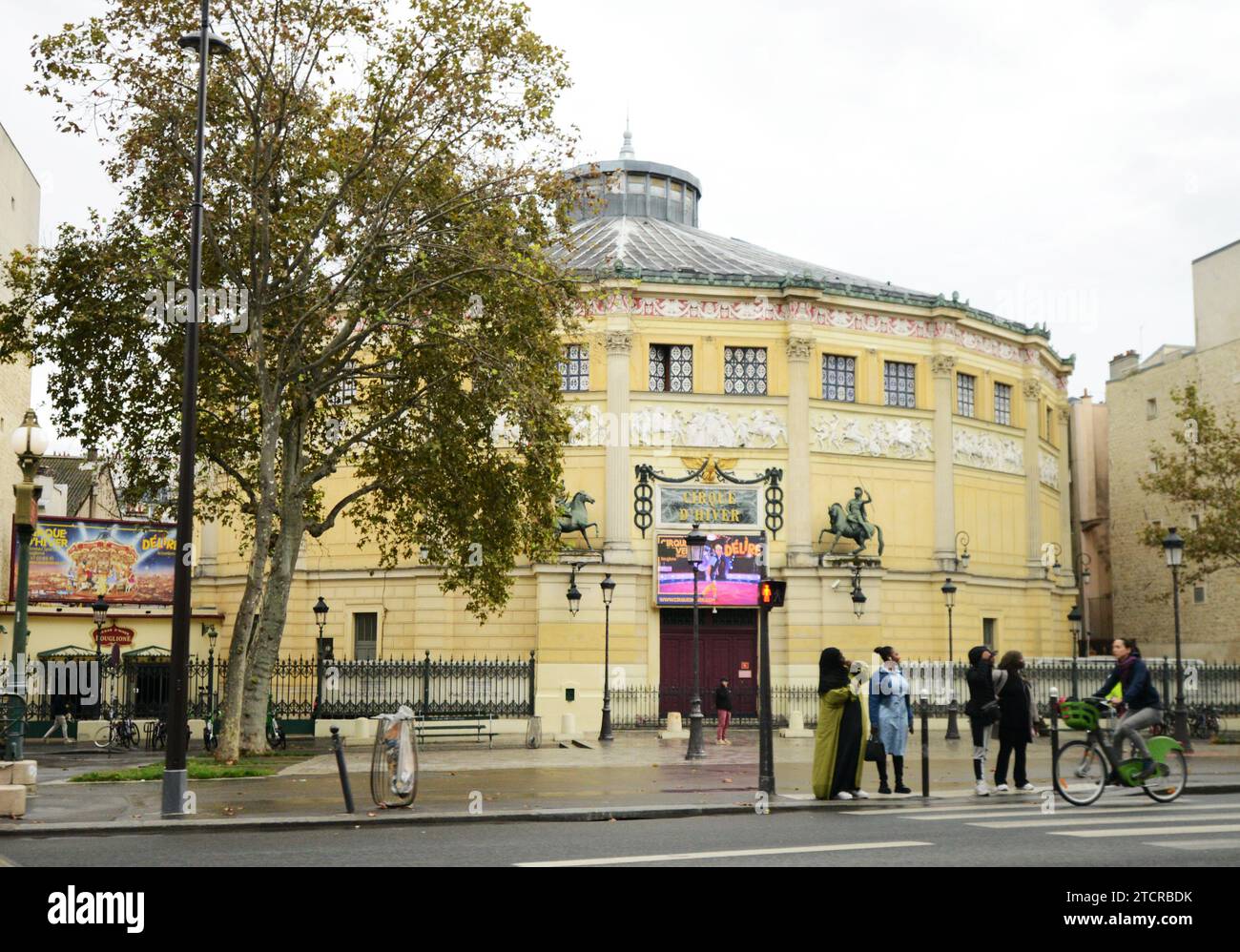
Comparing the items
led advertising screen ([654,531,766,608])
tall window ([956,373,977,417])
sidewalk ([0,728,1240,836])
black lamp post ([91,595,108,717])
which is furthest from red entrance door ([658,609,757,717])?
black lamp post ([91,595,108,717])

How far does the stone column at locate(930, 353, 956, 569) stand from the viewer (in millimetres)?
44469

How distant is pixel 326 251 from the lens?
1003 inches

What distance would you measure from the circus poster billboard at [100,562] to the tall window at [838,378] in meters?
23.2

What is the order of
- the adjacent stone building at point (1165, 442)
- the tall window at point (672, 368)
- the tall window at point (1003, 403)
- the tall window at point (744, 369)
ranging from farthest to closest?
the adjacent stone building at point (1165, 442) < the tall window at point (1003, 403) < the tall window at point (744, 369) < the tall window at point (672, 368)

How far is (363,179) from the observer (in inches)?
1001

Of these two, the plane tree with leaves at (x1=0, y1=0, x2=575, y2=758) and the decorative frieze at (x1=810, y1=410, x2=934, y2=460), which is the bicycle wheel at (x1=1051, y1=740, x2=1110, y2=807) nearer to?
the plane tree with leaves at (x1=0, y1=0, x2=575, y2=758)

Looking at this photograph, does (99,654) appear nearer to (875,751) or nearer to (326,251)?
(326,251)

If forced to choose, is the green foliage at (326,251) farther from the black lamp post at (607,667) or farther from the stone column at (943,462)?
the stone column at (943,462)

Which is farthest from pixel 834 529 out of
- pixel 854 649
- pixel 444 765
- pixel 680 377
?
pixel 444 765

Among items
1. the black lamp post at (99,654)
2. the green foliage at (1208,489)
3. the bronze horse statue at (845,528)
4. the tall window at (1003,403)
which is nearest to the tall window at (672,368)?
the bronze horse statue at (845,528)

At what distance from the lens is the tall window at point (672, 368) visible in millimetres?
42719

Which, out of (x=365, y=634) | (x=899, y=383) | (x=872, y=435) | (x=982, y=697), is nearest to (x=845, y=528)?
(x=872, y=435)

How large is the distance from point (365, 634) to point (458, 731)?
496 inches
